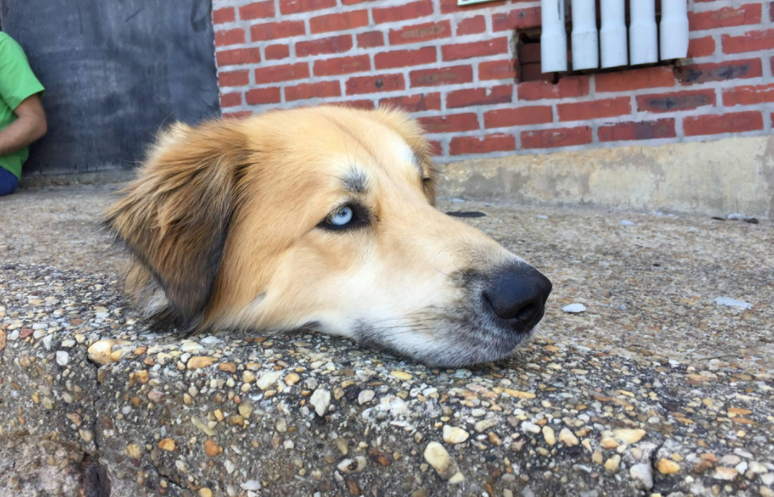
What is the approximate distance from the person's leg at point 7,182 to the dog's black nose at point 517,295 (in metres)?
5.28

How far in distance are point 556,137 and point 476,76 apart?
0.72 meters

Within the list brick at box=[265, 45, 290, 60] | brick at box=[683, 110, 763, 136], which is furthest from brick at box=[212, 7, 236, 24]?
brick at box=[683, 110, 763, 136]

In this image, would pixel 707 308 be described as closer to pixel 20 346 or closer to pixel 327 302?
pixel 327 302

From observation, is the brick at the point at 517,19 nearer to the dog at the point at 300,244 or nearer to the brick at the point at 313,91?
the brick at the point at 313,91

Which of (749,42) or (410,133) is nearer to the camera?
(410,133)

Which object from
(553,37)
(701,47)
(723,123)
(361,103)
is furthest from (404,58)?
(723,123)

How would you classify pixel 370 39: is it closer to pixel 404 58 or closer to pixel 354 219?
pixel 404 58

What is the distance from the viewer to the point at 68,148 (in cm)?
598

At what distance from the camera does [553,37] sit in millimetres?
4137

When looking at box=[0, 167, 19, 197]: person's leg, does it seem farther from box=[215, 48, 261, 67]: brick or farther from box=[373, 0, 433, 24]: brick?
box=[373, 0, 433, 24]: brick

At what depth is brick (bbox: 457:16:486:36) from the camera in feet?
14.4

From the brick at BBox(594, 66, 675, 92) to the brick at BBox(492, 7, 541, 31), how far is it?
1.92ft

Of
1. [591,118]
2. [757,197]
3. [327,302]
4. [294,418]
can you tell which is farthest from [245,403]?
[757,197]

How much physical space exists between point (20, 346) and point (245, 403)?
882 millimetres
